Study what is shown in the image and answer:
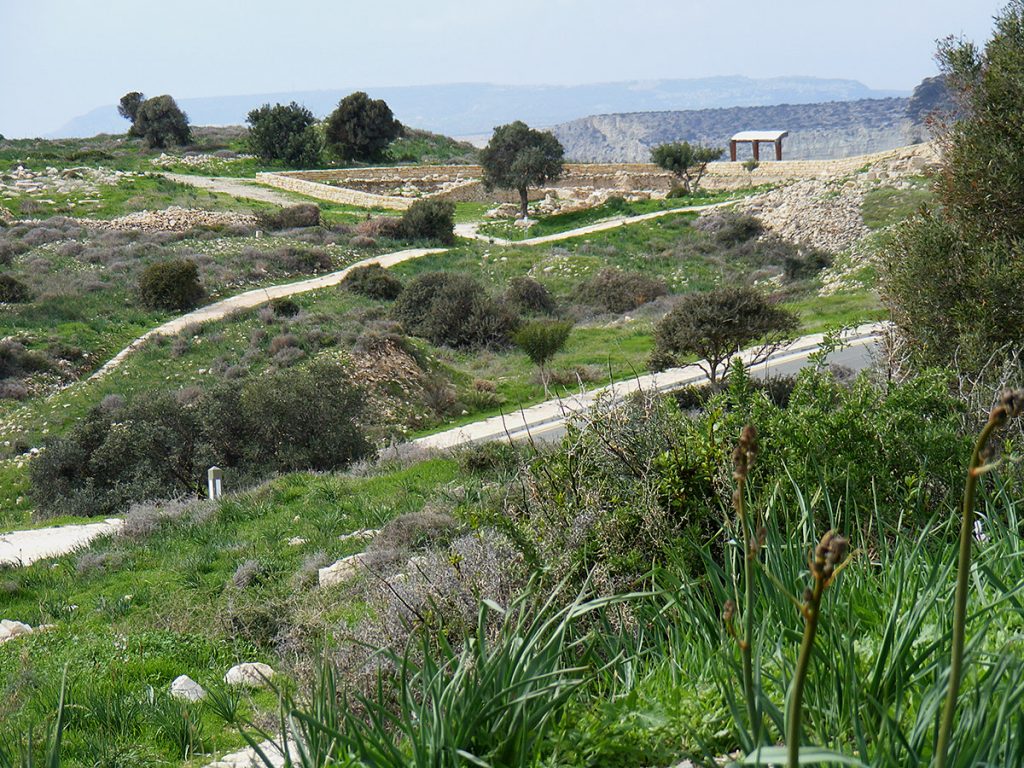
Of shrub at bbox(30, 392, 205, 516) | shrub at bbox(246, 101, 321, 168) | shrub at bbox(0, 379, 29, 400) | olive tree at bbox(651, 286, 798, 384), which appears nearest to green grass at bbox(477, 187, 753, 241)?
shrub at bbox(246, 101, 321, 168)

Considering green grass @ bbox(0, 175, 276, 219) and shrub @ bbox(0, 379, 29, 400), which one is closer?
shrub @ bbox(0, 379, 29, 400)

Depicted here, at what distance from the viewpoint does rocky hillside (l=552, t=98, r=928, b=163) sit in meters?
151

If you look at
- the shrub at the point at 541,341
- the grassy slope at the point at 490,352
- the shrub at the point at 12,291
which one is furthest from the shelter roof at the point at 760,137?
the shrub at the point at 12,291

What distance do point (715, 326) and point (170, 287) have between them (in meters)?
16.9

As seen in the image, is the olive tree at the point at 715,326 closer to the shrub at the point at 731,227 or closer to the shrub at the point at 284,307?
the shrub at the point at 284,307

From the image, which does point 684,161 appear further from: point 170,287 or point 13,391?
point 13,391

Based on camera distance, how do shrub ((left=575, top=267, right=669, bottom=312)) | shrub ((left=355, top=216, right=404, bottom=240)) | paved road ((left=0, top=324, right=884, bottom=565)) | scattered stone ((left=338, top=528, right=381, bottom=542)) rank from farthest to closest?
shrub ((left=355, top=216, right=404, bottom=240))
shrub ((left=575, top=267, right=669, bottom=312))
paved road ((left=0, top=324, right=884, bottom=565))
scattered stone ((left=338, top=528, right=381, bottom=542))

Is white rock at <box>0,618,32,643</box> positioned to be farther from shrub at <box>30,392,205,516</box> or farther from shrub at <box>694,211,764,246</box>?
shrub at <box>694,211,764,246</box>

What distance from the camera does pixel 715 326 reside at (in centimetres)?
1683

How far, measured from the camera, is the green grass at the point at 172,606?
219 inches

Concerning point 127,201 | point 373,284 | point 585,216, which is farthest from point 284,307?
point 585,216

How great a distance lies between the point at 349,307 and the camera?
27.3 metres

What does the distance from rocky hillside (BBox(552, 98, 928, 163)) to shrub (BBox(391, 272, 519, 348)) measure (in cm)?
12499

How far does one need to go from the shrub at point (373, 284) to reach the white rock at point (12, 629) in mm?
20996
